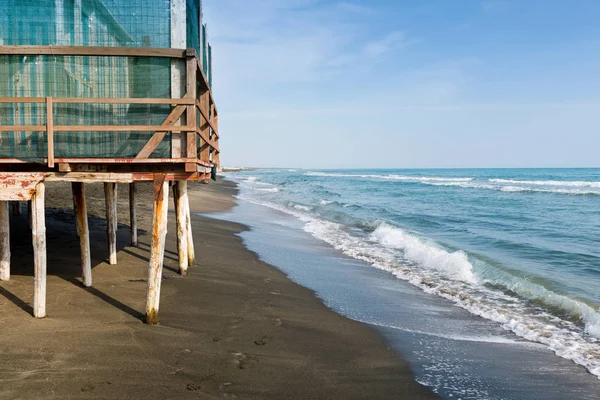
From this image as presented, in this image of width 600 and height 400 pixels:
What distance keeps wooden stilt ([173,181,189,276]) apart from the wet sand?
0.27 metres

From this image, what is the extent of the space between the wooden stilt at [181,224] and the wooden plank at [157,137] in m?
2.66

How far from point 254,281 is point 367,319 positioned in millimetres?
2651

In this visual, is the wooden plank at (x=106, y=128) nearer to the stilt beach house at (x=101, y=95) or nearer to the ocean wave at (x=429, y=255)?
the stilt beach house at (x=101, y=95)

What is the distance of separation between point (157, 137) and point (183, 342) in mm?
2797

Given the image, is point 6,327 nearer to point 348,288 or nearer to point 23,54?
point 23,54

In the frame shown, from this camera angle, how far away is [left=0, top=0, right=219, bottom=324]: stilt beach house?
653 cm

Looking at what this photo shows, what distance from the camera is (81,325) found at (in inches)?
239

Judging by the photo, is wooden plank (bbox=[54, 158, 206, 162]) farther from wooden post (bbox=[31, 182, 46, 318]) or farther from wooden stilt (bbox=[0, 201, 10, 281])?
wooden stilt (bbox=[0, 201, 10, 281])

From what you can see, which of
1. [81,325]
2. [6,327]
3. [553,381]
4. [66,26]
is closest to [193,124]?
[66,26]

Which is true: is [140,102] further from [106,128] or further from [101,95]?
[101,95]

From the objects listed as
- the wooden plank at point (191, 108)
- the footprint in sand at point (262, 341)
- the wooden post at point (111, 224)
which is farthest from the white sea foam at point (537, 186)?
the wooden plank at point (191, 108)

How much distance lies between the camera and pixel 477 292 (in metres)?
9.89

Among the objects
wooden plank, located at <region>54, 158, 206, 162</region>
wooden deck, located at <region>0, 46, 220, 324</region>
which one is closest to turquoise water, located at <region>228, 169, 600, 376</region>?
wooden deck, located at <region>0, 46, 220, 324</region>

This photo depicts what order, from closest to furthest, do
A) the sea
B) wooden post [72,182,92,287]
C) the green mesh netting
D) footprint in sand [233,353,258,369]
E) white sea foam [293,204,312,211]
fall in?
footprint in sand [233,353,258,369], the sea, the green mesh netting, wooden post [72,182,92,287], white sea foam [293,204,312,211]
